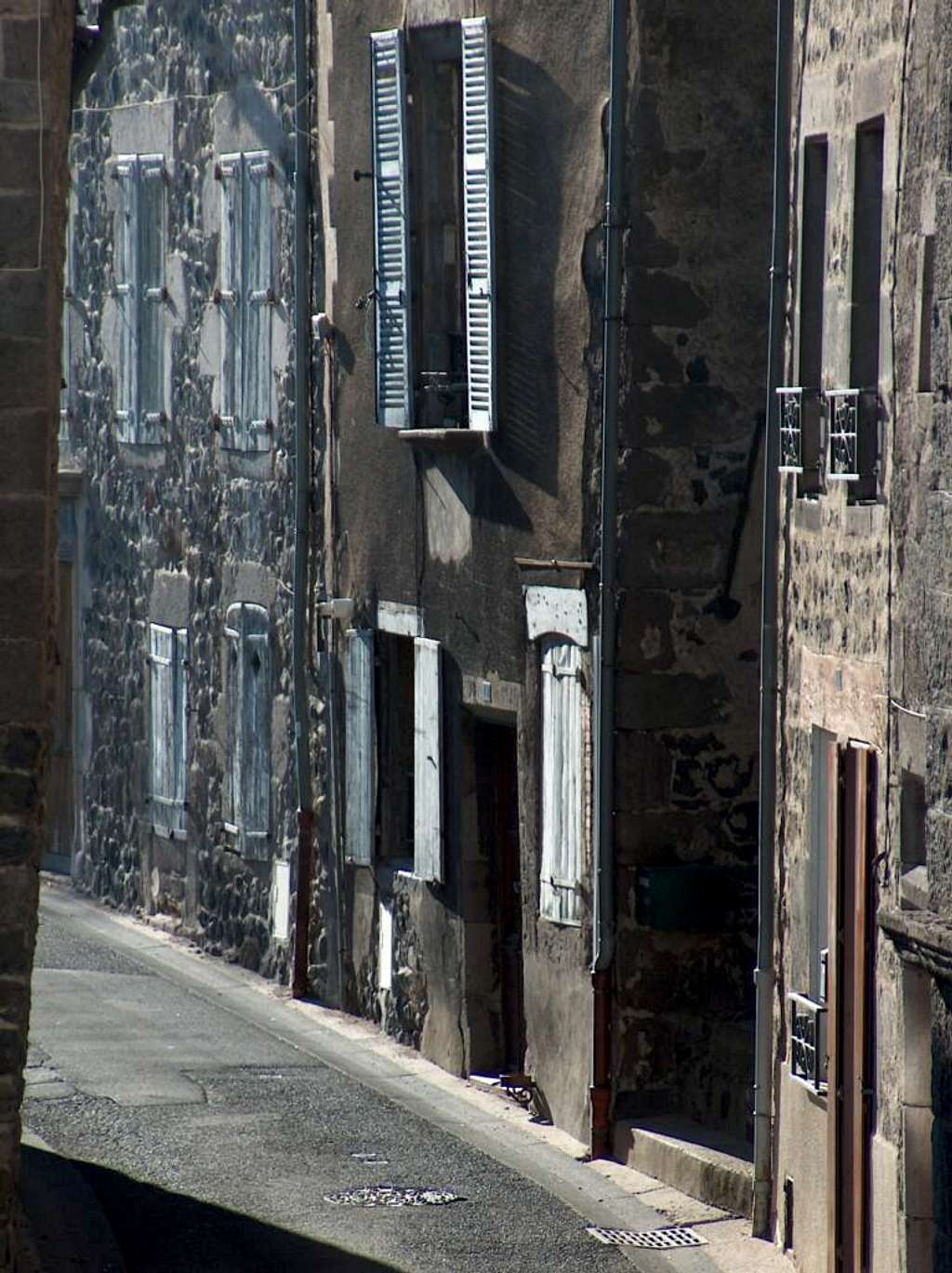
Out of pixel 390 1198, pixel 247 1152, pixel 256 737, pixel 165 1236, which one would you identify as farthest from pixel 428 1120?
pixel 256 737

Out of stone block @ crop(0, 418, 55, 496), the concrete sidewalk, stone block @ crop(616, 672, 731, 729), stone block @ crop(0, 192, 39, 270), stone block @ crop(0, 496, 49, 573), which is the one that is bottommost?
the concrete sidewalk

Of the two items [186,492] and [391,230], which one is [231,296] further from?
[391,230]

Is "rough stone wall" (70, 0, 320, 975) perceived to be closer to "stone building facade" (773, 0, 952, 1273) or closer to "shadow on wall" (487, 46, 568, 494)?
"shadow on wall" (487, 46, 568, 494)

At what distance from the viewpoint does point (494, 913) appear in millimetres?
14422

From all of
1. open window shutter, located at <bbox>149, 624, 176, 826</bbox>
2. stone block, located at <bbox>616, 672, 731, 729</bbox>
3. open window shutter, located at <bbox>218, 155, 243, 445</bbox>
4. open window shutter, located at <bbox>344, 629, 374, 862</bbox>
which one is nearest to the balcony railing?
stone block, located at <bbox>616, 672, 731, 729</bbox>

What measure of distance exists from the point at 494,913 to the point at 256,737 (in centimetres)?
325

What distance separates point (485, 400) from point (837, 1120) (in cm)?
489

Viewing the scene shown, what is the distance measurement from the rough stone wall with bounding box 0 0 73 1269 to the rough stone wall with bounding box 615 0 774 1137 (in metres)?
3.97

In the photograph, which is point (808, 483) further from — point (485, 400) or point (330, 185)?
point (330, 185)

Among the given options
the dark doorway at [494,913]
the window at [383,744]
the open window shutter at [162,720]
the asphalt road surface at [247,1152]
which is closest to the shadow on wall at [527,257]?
the dark doorway at [494,913]

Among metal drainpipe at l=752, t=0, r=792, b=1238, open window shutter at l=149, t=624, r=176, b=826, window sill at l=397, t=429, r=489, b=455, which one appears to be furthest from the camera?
open window shutter at l=149, t=624, r=176, b=826

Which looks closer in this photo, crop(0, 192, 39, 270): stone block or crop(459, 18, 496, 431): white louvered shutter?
crop(0, 192, 39, 270): stone block

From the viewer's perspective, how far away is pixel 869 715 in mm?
9992

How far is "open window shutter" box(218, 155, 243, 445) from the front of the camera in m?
17.2
